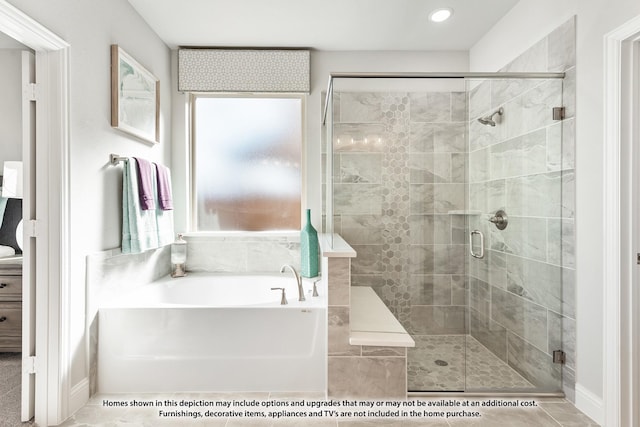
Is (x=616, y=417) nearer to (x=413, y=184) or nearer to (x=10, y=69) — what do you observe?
(x=413, y=184)

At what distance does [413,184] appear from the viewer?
84.4 inches

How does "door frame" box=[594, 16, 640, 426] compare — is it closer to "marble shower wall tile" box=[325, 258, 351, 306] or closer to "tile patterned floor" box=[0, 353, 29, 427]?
"marble shower wall tile" box=[325, 258, 351, 306]

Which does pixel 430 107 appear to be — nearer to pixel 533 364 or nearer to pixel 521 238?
pixel 521 238

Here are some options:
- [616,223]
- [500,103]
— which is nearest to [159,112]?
[500,103]

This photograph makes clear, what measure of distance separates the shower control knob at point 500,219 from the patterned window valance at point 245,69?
1.85m

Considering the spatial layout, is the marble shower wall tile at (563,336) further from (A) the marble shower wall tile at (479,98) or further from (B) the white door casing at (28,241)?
(B) the white door casing at (28,241)

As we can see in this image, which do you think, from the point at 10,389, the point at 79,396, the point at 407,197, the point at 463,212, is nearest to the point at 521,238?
the point at 463,212

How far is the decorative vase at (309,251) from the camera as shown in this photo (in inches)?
113

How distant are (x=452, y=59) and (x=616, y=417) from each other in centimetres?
278

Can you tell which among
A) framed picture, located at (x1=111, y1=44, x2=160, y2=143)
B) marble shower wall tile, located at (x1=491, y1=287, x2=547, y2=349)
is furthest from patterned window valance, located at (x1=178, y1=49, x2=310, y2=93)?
marble shower wall tile, located at (x1=491, y1=287, x2=547, y2=349)

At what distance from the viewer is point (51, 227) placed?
5.65 feet

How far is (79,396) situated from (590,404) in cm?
267

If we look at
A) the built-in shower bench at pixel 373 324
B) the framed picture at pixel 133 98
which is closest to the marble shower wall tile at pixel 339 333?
the built-in shower bench at pixel 373 324

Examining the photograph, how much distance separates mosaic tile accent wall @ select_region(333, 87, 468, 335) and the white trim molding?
0.67 m
